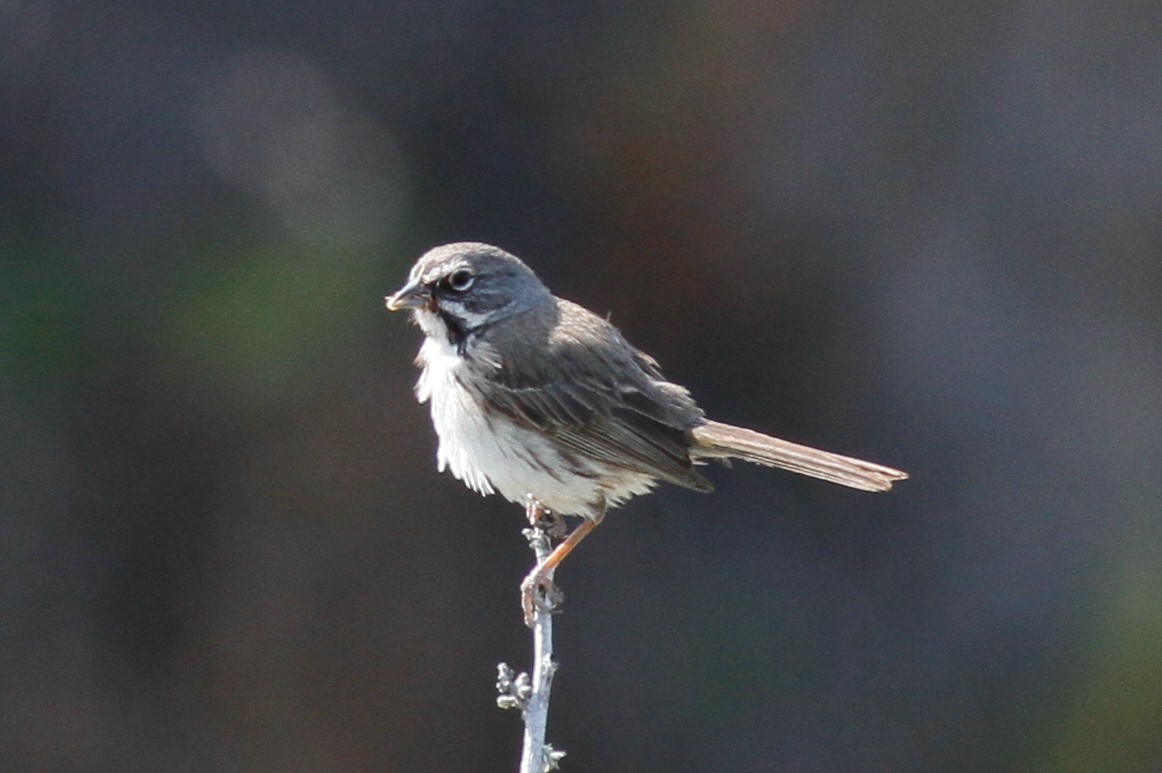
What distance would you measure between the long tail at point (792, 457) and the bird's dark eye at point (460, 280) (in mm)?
1147

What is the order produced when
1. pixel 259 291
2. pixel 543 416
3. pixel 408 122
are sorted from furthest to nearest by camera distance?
pixel 408 122, pixel 259 291, pixel 543 416

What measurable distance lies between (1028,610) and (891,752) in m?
1.51

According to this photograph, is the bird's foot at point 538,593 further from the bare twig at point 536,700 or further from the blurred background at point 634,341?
the blurred background at point 634,341

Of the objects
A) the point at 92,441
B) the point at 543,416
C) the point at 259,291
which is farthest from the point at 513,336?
the point at 92,441

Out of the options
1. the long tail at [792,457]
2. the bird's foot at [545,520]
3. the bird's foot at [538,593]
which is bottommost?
the bird's foot at [538,593]

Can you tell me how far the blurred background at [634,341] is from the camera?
39.3ft

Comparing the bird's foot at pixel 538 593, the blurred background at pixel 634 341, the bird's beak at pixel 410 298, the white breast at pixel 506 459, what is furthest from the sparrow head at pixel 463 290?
the blurred background at pixel 634 341

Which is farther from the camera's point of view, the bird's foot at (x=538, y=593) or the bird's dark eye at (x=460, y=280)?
the bird's dark eye at (x=460, y=280)

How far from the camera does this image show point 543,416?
6707 mm

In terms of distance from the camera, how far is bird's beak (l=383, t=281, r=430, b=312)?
257 inches

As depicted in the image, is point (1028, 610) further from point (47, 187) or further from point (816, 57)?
point (47, 187)

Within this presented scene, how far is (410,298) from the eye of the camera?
662 cm

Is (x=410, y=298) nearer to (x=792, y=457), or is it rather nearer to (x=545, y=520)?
(x=545, y=520)

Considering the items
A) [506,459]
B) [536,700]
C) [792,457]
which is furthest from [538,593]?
[792,457]
